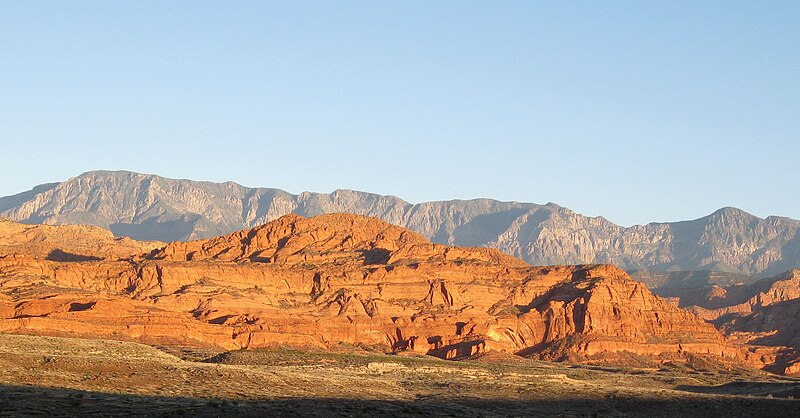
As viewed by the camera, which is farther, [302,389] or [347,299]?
[347,299]

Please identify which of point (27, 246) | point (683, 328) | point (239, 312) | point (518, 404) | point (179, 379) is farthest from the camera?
point (27, 246)

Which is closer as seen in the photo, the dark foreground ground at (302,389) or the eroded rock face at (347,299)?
the dark foreground ground at (302,389)

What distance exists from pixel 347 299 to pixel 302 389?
68814 mm

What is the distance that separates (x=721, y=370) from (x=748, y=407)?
66060mm

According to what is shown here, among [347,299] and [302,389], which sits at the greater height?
[347,299]

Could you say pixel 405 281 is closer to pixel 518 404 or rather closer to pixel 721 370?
pixel 721 370

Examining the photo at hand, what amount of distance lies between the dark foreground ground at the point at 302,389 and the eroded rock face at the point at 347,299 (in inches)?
772

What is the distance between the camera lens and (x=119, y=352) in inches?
3351

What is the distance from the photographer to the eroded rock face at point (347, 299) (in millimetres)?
120062

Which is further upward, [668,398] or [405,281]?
[405,281]

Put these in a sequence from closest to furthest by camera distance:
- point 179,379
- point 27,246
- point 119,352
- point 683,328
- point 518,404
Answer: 1. point 179,379
2. point 518,404
3. point 119,352
4. point 683,328
5. point 27,246

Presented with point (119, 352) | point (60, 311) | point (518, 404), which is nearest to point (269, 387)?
point (518, 404)

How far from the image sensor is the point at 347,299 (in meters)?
138

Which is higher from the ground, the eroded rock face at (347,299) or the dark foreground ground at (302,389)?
the eroded rock face at (347,299)
